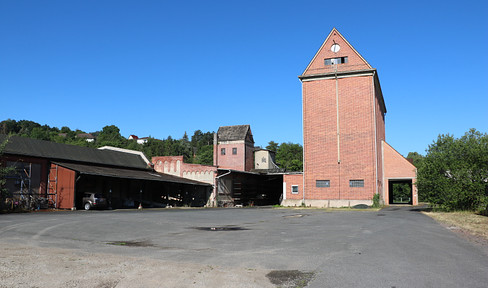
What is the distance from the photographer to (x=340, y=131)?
39.3 m

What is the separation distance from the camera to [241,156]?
63062 millimetres

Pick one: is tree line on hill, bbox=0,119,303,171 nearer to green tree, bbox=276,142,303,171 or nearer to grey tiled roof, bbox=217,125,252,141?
green tree, bbox=276,142,303,171

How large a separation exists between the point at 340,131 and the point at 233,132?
28673mm

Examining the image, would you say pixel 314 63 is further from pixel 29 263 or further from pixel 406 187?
pixel 406 187

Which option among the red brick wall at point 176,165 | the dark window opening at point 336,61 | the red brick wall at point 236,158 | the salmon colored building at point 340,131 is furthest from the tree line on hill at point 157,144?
the dark window opening at point 336,61

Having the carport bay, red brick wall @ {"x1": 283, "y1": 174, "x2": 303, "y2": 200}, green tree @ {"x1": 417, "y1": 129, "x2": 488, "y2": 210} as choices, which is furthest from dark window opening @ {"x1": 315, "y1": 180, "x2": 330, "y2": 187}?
the carport bay

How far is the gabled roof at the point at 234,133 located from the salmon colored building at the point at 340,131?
2378 centimetres

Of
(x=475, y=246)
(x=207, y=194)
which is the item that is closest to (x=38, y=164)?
(x=207, y=194)

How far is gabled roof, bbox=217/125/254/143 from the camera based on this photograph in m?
64.0

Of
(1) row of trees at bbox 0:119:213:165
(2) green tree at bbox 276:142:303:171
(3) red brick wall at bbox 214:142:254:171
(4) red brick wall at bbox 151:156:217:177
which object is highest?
(1) row of trees at bbox 0:119:213:165

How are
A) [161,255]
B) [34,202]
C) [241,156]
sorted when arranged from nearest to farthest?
[161,255] < [34,202] < [241,156]

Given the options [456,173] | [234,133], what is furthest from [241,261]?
[234,133]

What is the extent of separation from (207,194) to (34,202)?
2042cm

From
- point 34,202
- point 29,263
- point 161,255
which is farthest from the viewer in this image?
point 34,202
